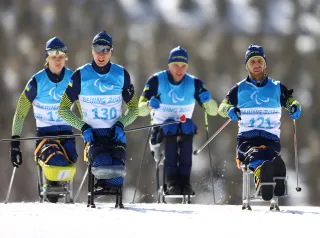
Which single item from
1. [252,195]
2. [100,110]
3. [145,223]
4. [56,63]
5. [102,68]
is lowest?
[145,223]

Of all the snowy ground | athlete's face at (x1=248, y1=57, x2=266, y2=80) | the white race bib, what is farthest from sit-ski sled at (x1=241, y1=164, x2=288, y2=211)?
the white race bib

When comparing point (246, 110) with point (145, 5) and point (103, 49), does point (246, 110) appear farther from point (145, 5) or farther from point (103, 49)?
point (145, 5)

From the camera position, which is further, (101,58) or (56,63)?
(56,63)

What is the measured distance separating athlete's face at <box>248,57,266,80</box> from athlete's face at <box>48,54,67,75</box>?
2.46 metres

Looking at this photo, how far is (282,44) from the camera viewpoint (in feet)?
148

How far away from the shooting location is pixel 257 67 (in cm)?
1167

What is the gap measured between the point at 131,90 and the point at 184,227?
2845 mm

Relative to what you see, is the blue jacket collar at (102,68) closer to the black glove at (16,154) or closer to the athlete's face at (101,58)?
the athlete's face at (101,58)

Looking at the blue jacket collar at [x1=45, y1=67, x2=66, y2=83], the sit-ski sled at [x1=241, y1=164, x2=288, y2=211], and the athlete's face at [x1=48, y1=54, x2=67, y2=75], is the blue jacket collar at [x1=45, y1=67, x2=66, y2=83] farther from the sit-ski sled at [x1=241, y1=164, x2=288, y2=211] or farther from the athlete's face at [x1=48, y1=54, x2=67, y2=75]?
the sit-ski sled at [x1=241, y1=164, x2=288, y2=211]

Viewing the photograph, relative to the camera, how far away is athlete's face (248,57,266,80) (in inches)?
460

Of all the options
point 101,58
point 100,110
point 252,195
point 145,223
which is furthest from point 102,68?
point 145,223

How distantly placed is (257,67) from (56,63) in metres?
2.59

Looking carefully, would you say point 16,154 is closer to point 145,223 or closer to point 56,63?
point 56,63

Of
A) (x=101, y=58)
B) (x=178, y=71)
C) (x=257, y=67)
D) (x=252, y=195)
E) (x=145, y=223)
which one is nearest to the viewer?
(x=145, y=223)
